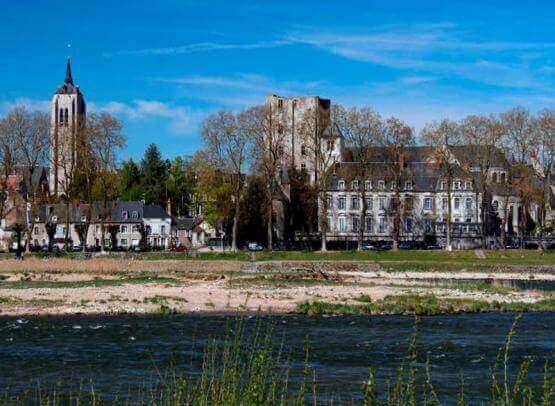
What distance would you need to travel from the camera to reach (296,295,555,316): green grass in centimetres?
3738

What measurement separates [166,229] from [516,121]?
53782 millimetres

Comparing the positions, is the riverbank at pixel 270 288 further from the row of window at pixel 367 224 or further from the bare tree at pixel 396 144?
the row of window at pixel 367 224

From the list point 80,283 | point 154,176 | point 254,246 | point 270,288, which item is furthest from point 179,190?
point 270,288

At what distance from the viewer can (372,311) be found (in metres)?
37.5

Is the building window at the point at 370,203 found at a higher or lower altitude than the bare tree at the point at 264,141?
lower

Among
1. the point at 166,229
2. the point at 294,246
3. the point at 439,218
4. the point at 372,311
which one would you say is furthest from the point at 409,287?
the point at 166,229

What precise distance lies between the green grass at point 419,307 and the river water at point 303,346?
160 cm

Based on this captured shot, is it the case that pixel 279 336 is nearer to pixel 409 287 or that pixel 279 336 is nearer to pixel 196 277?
pixel 409 287

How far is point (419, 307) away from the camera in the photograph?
125ft

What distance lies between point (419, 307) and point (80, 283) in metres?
21.8

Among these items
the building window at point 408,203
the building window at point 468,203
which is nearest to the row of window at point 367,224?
the building window at point 468,203

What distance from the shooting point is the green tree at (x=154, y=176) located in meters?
144

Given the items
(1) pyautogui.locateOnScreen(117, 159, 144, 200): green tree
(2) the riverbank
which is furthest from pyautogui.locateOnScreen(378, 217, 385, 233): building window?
(1) pyautogui.locateOnScreen(117, 159, 144, 200): green tree

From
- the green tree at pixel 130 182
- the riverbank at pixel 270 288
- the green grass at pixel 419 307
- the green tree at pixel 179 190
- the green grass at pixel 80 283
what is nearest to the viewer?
the green grass at pixel 419 307
